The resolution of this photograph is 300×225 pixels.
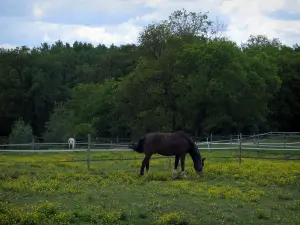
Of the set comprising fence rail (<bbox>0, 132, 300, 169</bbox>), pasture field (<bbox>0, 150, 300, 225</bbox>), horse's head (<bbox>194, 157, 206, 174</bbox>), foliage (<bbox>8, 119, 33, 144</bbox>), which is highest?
foliage (<bbox>8, 119, 33, 144</bbox>)

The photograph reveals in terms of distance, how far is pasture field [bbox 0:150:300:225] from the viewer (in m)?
10.4

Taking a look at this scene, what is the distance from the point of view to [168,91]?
152 feet

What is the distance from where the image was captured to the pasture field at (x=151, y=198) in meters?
10.4

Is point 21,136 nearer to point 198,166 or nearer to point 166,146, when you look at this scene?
point 166,146

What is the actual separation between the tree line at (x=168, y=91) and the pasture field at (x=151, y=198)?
25194 millimetres

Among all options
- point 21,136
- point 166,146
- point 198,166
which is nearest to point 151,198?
point 166,146

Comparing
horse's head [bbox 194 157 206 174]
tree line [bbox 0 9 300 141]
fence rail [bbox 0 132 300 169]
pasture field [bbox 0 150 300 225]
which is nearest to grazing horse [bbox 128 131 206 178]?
horse's head [bbox 194 157 206 174]

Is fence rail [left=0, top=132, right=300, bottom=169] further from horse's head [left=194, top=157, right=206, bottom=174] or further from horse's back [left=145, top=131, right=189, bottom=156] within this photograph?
horse's head [left=194, top=157, right=206, bottom=174]

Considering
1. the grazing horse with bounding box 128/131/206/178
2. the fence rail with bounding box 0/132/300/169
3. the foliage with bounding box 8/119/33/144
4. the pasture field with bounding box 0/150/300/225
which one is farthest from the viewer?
the foliage with bounding box 8/119/33/144

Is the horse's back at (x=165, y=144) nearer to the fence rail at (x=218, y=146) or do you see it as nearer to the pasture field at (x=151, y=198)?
the pasture field at (x=151, y=198)

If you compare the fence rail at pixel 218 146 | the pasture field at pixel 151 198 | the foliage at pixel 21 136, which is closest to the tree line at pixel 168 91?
the foliage at pixel 21 136

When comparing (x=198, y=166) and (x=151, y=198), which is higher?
(x=198, y=166)

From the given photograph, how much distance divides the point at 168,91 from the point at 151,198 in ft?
110

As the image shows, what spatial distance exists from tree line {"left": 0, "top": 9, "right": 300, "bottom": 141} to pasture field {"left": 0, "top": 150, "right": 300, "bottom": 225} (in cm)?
2519
